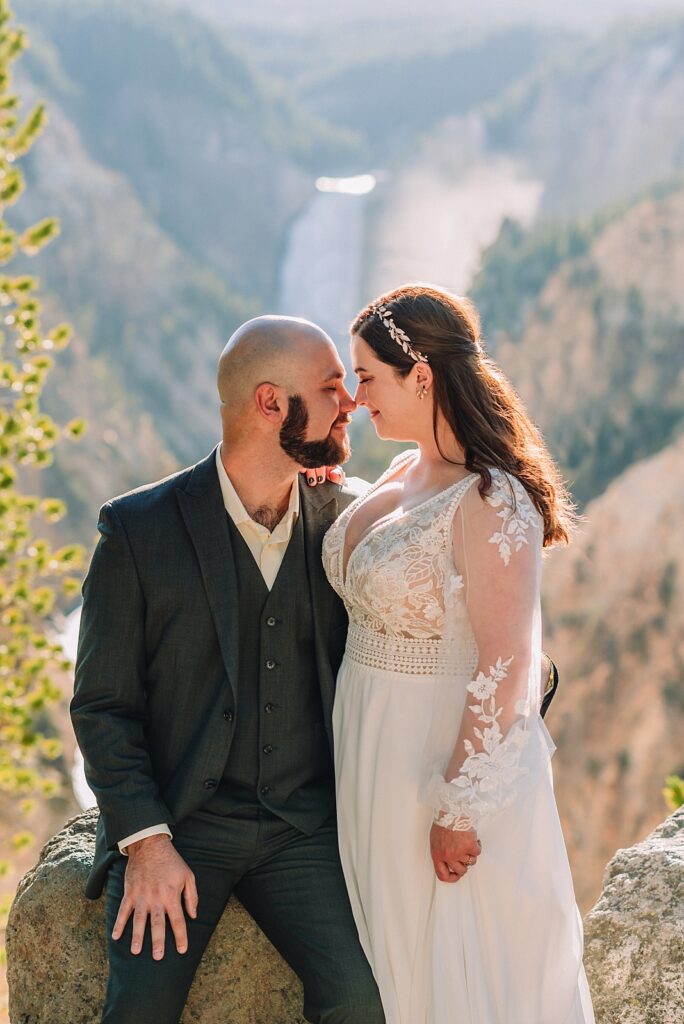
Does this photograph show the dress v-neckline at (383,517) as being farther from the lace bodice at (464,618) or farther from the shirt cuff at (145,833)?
the shirt cuff at (145,833)

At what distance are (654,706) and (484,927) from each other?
20091 millimetres

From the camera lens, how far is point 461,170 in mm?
69812

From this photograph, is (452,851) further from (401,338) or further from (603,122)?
(603,122)

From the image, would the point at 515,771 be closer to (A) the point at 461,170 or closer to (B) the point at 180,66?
(A) the point at 461,170

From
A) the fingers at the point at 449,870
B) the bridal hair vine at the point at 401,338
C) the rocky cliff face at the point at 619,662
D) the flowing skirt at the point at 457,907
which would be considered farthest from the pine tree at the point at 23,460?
the rocky cliff face at the point at 619,662

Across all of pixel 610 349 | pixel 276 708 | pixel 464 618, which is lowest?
pixel 276 708

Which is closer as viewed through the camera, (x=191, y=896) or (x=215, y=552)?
(x=191, y=896)

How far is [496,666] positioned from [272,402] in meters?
0.95

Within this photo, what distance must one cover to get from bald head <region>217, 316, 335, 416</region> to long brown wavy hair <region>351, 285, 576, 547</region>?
0.66ft

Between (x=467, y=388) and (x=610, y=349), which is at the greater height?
(x=610, y=349)

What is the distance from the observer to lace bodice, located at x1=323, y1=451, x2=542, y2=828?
2859 millimetres

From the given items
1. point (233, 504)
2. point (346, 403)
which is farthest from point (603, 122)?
point (233, 504)

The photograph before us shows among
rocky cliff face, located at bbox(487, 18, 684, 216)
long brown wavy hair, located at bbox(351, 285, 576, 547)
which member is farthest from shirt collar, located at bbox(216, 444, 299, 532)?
rocky cliff face, located at bbox(487, 18, 684, 216)

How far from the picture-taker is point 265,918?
3.09 metres
